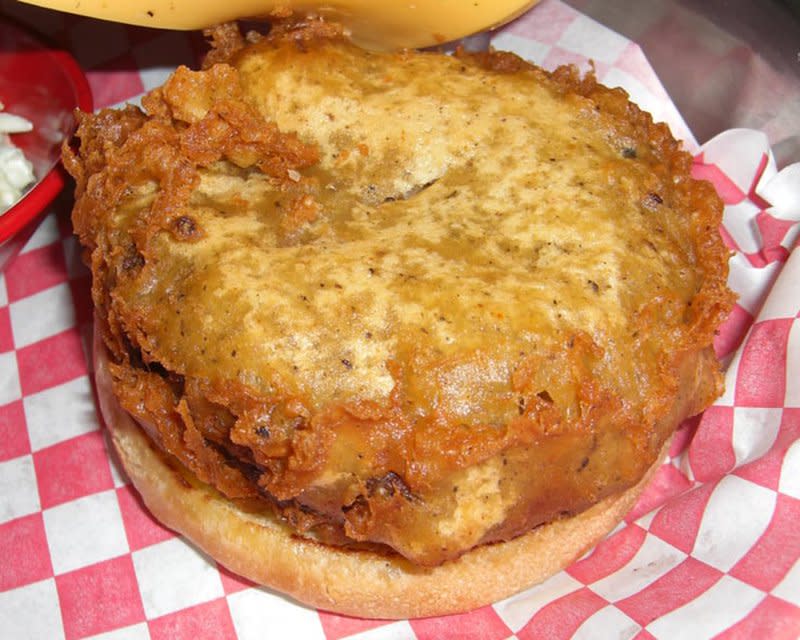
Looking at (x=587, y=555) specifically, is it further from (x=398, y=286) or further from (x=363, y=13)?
(x=363, y=13)

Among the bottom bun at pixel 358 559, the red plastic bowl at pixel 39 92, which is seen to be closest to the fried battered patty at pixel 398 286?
the bottom bun at pixel 358 559

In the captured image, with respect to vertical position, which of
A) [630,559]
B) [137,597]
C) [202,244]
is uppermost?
[202,244]

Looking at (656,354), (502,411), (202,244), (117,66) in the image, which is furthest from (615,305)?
(117,66)

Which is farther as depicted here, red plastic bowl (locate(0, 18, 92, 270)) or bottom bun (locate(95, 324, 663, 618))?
red plastic bowl (locate(0, 18, 92, 270))

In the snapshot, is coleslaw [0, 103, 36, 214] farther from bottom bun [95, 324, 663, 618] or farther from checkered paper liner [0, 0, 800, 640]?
bottom bun [95, 324, 663, 618]

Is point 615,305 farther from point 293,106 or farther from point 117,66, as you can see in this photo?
point 117,66

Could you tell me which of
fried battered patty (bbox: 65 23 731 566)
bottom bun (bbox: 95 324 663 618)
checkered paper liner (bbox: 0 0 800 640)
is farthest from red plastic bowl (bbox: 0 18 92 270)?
bottom bun (bbox: 95 324 663 618)
